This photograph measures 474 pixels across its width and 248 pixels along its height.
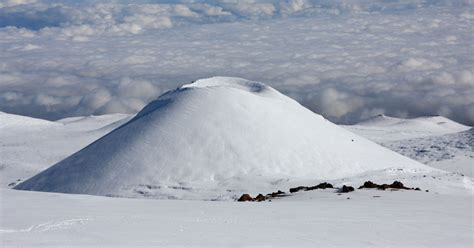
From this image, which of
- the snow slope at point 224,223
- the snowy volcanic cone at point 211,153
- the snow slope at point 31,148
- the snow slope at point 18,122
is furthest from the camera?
the snow slope at point 18,122

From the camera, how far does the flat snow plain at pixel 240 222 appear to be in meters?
9.84

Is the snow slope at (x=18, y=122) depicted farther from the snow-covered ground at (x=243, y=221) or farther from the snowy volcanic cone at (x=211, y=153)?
the snow-covered ground at (x=243, y=221)

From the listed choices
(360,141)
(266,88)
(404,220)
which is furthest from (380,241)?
(266,88)

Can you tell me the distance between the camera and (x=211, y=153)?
102 ft

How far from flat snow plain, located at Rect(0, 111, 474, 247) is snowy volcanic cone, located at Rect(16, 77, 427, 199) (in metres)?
10.6

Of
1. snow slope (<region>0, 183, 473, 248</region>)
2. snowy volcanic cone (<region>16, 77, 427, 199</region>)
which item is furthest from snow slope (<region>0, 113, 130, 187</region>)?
snow slope (<region>0, 183, 473, 248</region>)

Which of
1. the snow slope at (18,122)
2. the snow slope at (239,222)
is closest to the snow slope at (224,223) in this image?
the snow slope at (239,222)

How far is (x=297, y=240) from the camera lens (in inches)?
398

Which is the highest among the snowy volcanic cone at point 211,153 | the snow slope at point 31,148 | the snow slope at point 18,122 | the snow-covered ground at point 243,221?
the snow-covered ground at point 243,221

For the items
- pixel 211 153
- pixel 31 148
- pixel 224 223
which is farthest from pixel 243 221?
pixel 31 148

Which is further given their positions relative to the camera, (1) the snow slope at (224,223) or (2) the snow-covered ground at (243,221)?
(2) the snow-covered ground at (243,221)

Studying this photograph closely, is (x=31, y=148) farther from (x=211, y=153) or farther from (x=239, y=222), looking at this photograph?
(x=239, y=222)

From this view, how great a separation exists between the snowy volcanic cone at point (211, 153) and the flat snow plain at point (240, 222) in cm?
1062

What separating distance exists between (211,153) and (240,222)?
1921 cm
